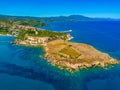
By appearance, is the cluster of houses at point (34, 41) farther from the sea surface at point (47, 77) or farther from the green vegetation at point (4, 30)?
the green vegetation at point (4, 30)

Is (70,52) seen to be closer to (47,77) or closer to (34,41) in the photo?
(47,77)

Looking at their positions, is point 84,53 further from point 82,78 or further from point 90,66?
point 82,78

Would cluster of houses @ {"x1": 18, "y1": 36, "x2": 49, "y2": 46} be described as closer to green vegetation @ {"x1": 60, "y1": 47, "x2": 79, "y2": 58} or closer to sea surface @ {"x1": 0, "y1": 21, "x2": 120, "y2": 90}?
green vegetation @ {"x1": 60, "y1": 47, "x2": 79, "y2": 58}

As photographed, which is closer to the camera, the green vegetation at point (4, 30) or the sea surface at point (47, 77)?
the sea surface at point (47, 77)

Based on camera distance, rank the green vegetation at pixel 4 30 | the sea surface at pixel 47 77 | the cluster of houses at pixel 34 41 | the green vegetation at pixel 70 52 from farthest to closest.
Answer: the green vegetation at pixel 4 30
the cluster of houses at pixel 34 41
the green vegetation at pixel 70 52
the sea surface at pixel 47 77

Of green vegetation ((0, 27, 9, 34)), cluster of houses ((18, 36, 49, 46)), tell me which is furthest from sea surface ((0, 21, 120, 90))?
green vegetation ((0, 27, 9, 34))

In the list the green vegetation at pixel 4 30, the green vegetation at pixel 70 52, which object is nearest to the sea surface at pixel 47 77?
the green vegetation at pixel 70 52

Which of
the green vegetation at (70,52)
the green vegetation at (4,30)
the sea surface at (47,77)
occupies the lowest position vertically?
the green vegetation at (4,30)

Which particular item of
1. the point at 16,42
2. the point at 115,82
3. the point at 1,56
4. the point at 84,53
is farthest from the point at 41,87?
the point at 16,42

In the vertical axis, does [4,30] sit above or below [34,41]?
below

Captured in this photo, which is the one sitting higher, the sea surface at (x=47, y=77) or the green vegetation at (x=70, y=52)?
the green vegetation at (x=70, y=52)

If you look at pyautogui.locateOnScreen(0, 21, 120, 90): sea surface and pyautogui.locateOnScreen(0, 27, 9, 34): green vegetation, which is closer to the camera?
pyautogui.locateOnScreen(0, 21, 120, 90): sea surface

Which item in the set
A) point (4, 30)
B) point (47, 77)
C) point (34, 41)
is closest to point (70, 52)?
point (47, 77)
